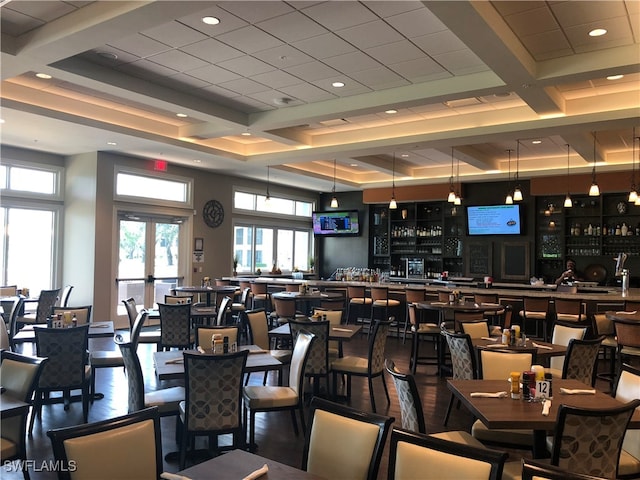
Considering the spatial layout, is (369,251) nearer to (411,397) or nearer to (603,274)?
(603,274)

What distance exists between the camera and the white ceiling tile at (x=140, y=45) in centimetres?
502

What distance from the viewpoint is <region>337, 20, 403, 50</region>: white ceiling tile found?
4645 millimetres

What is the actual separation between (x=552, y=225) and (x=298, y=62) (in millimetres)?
8212

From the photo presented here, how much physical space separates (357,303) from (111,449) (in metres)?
7.45

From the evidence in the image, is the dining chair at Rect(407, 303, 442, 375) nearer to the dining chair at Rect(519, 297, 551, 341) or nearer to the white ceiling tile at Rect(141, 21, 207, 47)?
the dining chair at Rect(519, 297, 551, 341)

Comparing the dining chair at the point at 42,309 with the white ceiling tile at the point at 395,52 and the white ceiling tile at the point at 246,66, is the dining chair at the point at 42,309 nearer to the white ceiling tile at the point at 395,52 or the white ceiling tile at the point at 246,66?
the white ceiling tile at the point at 246,66

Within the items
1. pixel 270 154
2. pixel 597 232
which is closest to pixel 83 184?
pixel 270 154

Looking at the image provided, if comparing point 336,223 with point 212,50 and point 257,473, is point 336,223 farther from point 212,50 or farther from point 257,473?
point 257,473

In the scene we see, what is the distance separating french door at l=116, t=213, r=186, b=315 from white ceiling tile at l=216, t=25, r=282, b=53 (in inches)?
239

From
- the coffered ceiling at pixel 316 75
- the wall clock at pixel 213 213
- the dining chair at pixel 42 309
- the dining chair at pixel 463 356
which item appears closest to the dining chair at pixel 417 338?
the dining chair at pixel 463 356

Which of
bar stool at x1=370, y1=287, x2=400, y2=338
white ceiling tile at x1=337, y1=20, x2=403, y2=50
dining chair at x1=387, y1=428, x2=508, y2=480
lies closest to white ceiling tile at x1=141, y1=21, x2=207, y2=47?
white ceiling tile at x1=337, y1=20, x2=403, y2=50

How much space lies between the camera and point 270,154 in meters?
9.98

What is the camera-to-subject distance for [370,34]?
4.82m

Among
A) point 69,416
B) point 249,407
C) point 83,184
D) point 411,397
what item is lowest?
point 69,416
